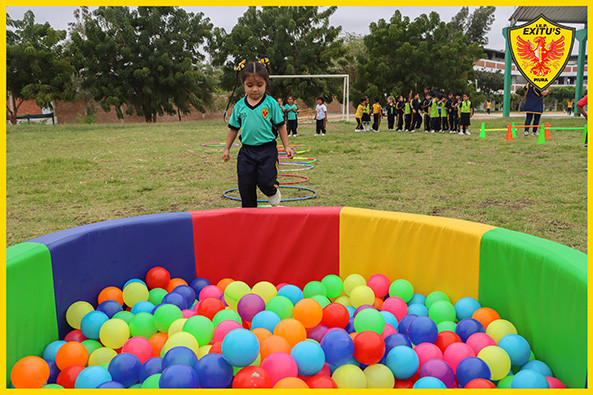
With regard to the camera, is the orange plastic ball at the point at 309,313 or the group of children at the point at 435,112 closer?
the orange plastic ball at the point at 309,313

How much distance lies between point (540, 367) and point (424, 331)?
1.88 ft

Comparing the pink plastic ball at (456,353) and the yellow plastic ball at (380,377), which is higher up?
the pink plastic ball at (456,353)

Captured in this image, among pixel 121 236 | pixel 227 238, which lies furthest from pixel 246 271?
pixel 121 236

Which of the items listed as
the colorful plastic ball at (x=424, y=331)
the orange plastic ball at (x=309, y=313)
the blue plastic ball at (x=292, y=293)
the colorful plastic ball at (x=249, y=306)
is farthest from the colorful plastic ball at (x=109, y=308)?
the colorful plastic ball at (x=424, y=331)

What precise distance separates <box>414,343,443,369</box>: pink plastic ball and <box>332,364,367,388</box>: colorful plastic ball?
0.36 meters

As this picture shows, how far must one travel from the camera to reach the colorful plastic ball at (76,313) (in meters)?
2.68

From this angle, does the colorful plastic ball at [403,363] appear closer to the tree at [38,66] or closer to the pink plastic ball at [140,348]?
the pink plastic ball at [140,348]

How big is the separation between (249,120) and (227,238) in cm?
105

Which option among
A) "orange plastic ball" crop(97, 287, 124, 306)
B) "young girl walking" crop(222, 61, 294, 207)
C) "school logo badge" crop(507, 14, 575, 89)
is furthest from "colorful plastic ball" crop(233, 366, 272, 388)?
"school logo badge" crop(507, 14, 575, 89)

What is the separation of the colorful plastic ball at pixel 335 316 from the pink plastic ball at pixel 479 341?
69cm

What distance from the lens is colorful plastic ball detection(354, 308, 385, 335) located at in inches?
99.4

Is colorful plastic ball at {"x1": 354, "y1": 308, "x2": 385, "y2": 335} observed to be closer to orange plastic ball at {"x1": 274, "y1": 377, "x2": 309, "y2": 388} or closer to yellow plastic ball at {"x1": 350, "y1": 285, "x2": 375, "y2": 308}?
yellow plastic ball at {"x1": 350, "y1": 285, "x2": 375, "y2": 308}

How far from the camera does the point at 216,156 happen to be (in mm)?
9500

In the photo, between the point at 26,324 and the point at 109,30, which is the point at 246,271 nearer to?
the point at 26,324
